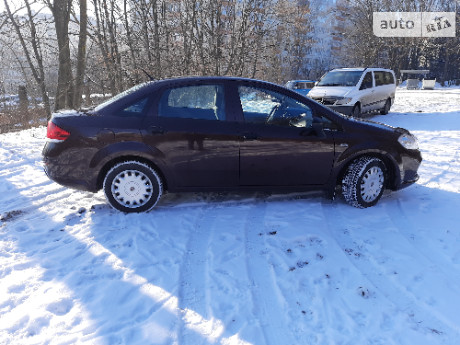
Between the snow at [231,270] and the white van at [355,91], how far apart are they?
7096 mm

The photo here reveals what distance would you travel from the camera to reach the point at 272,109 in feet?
13.5

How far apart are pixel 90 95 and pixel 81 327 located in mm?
16880

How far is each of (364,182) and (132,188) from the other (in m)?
2.92

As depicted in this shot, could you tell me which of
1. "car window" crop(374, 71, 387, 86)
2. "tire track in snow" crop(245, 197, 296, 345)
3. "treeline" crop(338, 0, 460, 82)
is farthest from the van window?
"treeline" crop(338, 0, 460, 82)

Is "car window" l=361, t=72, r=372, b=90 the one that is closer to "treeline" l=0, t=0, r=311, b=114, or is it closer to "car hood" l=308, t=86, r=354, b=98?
"car hood" l=308, t=86, r=354, b=98

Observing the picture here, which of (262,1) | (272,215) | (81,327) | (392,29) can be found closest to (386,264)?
(272,215)

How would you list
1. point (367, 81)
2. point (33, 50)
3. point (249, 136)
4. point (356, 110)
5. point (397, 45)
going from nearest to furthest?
point (249, 136) < point (356, 110) < point (367, 81) < point (33, 50) < point (397, 45)

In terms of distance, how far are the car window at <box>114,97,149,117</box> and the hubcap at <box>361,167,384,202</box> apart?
289 cm

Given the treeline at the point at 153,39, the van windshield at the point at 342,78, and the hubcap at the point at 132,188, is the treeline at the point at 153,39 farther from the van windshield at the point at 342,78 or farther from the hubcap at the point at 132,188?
the hubcap at the point at 132,188

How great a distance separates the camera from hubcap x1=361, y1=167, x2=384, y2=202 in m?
4.28

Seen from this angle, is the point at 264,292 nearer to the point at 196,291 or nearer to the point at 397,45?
the point at 196,291

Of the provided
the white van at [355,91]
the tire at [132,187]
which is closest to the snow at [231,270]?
the tire at [132,187]

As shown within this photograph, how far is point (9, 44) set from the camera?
1611 centimetres

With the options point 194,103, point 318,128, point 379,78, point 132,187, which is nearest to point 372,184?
point 318,128
